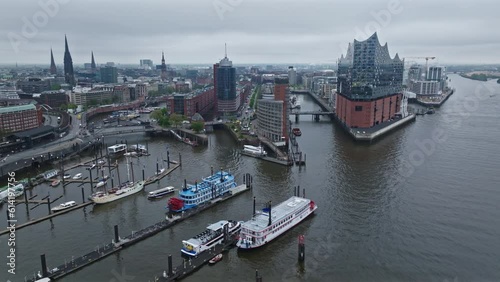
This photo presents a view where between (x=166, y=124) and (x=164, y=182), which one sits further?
(x=166, y=124)

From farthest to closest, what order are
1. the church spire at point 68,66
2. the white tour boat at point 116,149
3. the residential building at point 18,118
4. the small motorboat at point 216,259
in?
the church spire at point 68,66, the residential building at point 18,118, the white tour boat at point 116,149, the small motorboat at point 216,259

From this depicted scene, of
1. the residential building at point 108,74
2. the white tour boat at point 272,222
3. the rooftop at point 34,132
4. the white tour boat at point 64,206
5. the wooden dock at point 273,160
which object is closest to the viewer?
the white tour boat at point 272,222

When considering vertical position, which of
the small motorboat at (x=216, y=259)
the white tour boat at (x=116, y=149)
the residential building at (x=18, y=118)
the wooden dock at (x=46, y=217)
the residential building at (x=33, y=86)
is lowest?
the small motorboat at (x=216, y=259)

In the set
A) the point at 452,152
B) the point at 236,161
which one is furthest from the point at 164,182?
the point at 452,152

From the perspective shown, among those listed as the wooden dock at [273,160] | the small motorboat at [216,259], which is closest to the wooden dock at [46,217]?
the small motorboat at [216,259]

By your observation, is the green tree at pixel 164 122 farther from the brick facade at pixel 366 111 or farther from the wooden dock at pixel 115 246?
the wooden dock at pixel 115 246

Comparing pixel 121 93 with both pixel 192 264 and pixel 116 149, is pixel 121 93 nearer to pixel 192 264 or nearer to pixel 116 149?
pixel 116 149

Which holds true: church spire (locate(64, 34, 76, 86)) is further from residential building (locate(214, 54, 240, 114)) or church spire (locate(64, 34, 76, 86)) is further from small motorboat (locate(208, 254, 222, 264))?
small motorboat (locate(208, 254, 222, 264))

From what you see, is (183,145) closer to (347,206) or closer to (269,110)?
(269,110)
